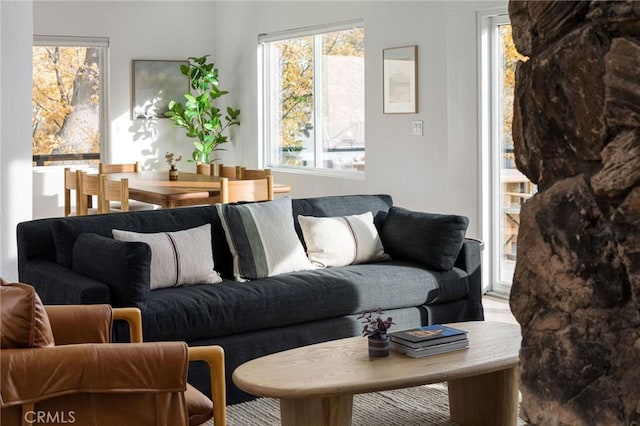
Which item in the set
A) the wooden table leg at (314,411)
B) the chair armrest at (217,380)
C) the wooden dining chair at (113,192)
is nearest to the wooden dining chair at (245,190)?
the wooden dining chair at (113,192)

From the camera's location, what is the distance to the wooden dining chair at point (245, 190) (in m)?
6.06

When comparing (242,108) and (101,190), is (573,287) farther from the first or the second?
(242,108)

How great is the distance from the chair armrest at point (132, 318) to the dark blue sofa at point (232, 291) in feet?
1.41

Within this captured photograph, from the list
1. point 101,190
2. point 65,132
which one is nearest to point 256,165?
point 65,132

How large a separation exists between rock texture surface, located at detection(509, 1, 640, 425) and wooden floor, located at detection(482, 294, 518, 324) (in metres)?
4.17

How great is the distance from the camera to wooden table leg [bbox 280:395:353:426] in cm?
304

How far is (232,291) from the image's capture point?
13.4 feet

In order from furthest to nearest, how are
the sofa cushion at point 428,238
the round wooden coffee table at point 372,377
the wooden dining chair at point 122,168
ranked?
the wooden dining chair at point 122,168
the sofa cushion at point 428,238
the round wooden coffee table at point 372,377

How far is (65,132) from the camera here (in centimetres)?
916

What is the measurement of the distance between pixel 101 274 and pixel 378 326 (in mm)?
1300

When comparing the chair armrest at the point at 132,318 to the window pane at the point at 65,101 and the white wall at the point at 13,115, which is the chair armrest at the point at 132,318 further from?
the window pane at the point at 65,101

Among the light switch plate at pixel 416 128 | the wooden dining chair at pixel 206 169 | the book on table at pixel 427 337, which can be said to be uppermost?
the light switch plate at pixel 416 128

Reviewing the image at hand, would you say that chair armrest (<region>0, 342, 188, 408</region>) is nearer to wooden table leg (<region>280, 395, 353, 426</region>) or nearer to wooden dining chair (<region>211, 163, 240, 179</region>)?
wooden table leg (<region>280, 395, 353, 426</region>)

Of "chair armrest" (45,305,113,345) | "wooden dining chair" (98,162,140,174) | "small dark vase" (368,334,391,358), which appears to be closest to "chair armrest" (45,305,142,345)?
"chair armrest" (45,305,113,345)
